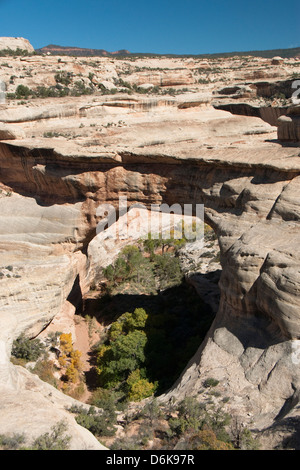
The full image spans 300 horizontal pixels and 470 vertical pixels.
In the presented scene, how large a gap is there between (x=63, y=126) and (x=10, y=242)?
5.57m

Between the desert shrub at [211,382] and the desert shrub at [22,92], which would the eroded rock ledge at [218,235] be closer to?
the desert shrub at [211,382]

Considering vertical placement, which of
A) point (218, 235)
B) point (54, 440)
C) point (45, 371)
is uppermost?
point (218, 235)

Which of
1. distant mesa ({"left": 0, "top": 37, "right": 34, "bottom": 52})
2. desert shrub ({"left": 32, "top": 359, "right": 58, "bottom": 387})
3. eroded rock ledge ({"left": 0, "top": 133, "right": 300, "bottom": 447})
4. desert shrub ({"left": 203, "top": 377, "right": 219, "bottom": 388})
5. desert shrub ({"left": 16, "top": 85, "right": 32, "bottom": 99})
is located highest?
distant mesa ({"left": 0, "top": 37, "right": 34, "bottom": 52})

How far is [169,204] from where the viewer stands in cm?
1383

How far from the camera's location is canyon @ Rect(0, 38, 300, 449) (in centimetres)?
876

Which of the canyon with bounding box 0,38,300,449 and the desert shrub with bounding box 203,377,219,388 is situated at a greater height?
A: the canyon with bounding box 0,38,300,449

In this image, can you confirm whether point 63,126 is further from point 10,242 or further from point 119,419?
point 119,419

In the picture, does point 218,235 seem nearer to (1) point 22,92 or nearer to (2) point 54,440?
(2) point 54,440

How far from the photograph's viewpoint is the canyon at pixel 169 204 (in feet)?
28.7

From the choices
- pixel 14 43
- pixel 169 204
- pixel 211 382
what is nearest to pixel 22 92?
pixel 169 204

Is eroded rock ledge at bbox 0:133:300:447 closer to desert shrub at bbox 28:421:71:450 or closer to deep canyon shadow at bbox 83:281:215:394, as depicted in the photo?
deep canyon shadow at bbox 83:281:215:394

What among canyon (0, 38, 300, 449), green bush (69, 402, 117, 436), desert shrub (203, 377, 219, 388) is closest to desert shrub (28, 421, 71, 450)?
canyon (0, 38, 300, 449)
